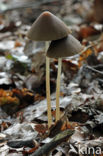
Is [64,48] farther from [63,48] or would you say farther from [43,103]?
[43,103]

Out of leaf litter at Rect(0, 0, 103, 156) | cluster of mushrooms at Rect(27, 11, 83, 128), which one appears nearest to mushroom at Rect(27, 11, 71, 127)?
cluster of mushrooms at Rect(27, 11, 83, 128)

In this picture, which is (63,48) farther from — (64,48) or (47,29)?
(47,29)

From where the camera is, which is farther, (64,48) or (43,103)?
(43,103)

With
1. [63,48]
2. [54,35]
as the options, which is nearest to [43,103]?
[63,48]

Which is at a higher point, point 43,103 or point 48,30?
point 48,30

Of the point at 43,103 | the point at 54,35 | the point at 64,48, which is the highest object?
the point at 54,35

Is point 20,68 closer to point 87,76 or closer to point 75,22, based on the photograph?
point 87,76

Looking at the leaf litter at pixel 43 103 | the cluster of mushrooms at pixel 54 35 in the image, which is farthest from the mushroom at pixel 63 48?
the leaf litter at pixel 43 103

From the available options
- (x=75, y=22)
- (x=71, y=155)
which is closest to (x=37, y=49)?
(x=71, y=155)
